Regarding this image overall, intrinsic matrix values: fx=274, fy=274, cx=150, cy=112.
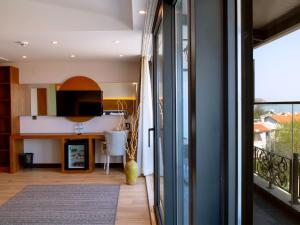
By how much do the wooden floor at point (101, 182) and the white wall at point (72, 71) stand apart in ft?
6.72

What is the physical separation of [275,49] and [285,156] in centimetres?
27

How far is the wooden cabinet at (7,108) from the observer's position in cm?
593

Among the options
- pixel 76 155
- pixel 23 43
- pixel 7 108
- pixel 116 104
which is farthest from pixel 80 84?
pixel 23 43

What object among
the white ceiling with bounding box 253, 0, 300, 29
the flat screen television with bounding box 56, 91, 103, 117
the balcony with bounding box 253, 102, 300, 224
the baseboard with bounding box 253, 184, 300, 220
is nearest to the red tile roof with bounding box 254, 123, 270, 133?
the balcony with bounding box 253, 102, 300, 224

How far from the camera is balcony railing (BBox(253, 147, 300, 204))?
2.05ft

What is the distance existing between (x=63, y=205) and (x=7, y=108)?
11.0ft

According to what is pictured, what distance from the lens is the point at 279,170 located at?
0.70m

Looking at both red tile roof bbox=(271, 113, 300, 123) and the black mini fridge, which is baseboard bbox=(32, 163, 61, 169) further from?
red tile roof bbox=(271, 113, 300, 123)

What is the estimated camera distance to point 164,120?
2.47 meters

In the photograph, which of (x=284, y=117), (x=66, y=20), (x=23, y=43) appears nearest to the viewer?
(x=284, y=117)

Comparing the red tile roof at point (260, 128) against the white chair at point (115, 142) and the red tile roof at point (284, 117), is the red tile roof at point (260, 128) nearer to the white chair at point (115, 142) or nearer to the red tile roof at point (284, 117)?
the red tile roof at point (284, 117)

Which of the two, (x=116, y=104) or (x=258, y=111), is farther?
(x=116, y=104)

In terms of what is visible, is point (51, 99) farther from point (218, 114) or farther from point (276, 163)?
point (276, 163)

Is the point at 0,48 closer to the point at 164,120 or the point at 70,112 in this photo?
the point at 70,112
